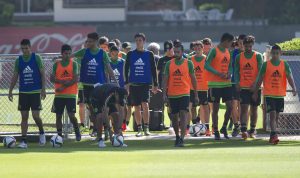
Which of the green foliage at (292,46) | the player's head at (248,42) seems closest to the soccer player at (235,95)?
the player's head at (248,42)

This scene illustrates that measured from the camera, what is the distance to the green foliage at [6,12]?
66.6 m

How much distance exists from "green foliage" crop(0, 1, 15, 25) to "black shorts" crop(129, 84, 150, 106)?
43706 millimetres

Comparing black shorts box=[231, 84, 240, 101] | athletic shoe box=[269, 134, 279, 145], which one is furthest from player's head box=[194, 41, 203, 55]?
athletic shoe box=[269, 134, 279, 145]

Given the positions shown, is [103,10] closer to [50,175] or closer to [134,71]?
[134,71]

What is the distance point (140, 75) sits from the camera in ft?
75.8

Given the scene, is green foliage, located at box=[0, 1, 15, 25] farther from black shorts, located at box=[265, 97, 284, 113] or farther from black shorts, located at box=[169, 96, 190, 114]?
black shorts, located at box=[265, 97, 284, 113]

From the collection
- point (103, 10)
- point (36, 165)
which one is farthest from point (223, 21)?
point (36, 165)

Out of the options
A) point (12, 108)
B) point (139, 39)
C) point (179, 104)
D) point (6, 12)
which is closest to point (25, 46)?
point (139, 39)

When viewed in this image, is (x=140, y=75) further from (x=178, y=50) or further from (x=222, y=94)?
(x=178, y=50)

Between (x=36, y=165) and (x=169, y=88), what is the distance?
16.0 ft

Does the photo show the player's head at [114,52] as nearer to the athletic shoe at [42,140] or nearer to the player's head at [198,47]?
the player's head at [198,47]

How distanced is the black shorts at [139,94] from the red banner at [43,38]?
92.6ft

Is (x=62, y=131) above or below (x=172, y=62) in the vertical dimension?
below

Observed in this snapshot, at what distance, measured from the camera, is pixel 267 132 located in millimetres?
23578
